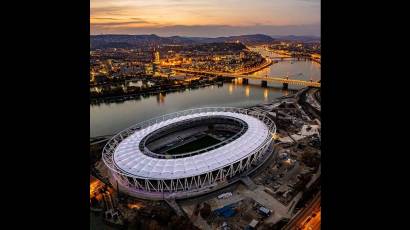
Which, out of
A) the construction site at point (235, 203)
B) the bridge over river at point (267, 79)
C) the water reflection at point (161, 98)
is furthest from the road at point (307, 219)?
the bridge over river at point (267, 79)

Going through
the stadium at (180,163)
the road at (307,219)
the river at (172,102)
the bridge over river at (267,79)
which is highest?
the bridge over river at (267,79)

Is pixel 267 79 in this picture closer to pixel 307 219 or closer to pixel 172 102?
pixel 172 102

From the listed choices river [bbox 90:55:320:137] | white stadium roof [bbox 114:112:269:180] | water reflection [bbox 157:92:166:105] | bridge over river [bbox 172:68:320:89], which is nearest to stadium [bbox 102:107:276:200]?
white stadium roof [bbox 114:112:269:180]

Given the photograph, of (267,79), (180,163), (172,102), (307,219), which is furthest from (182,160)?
(267,79)

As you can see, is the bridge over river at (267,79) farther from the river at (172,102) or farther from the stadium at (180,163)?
the stadium at (180,163)

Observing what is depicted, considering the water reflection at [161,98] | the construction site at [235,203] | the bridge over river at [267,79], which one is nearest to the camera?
the construction site at [235,203]
